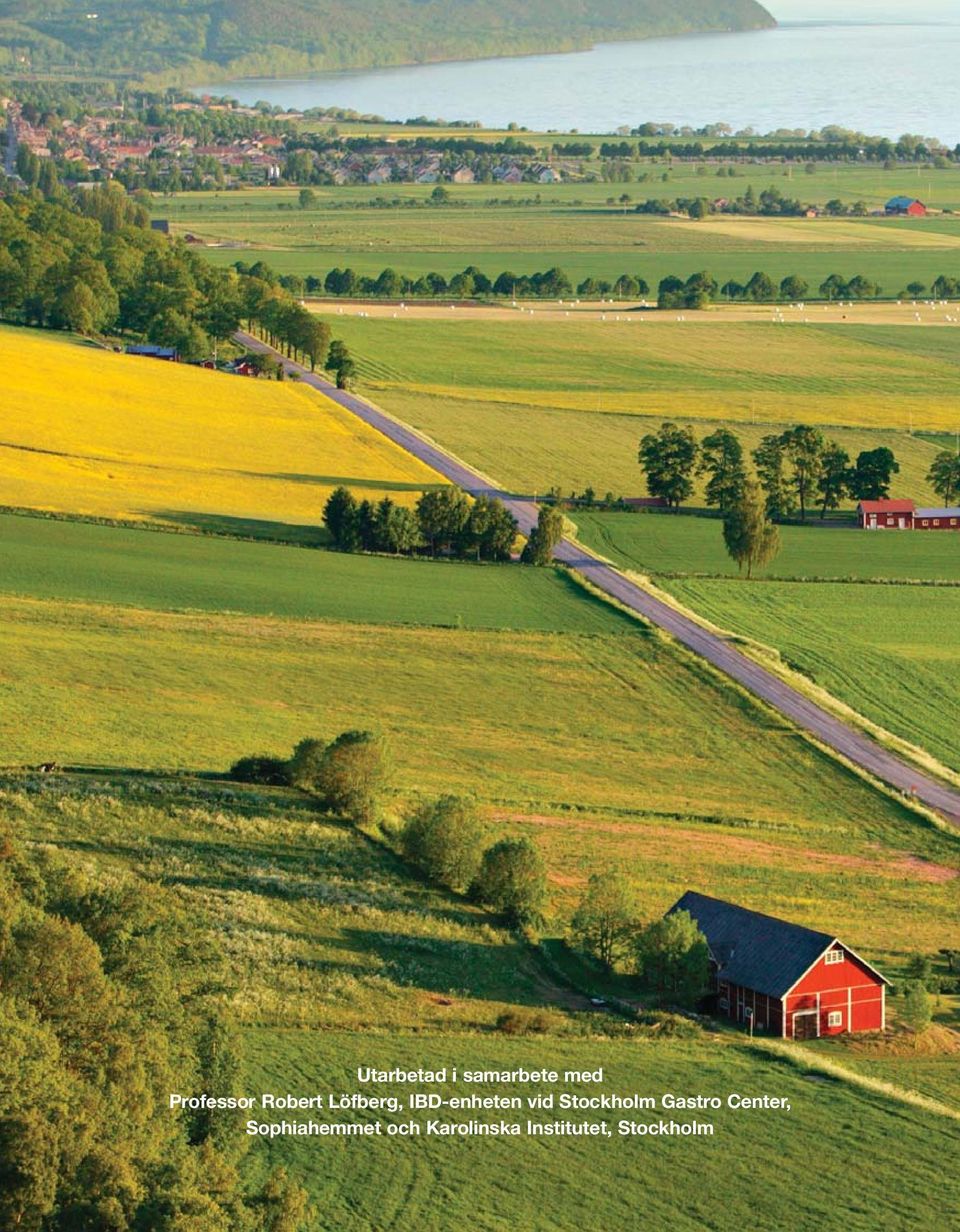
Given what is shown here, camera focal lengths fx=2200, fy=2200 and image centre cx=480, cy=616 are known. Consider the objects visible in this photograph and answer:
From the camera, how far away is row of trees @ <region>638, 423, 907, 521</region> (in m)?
92.9

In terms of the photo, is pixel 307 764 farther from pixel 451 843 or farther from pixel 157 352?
pixel 157 352

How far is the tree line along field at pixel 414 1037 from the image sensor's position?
32125 mm

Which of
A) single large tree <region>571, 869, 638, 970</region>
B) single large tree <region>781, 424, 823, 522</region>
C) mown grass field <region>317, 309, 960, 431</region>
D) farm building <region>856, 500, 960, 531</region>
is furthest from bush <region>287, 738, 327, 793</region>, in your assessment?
mown grass field <region>317, 309, 960, 431</region>

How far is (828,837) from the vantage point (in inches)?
2128

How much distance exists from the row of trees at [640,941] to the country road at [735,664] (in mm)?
14796

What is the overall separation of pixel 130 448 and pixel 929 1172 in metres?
68.4

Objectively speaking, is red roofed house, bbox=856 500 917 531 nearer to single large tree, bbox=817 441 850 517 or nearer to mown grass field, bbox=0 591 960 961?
single large tree, bbox=817 441 850 517

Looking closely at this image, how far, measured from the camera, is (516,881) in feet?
150

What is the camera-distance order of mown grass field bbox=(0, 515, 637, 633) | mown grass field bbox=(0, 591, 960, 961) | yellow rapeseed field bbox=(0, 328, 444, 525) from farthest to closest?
yellow rapeseed field bbox=(0, 328, 444, 525) → mown grass field bbox=(0, 515, 637, 633) → mown grass field bbox=(0, 591, 960, 961)

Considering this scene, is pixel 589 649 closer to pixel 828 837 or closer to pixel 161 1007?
pixel 828 837

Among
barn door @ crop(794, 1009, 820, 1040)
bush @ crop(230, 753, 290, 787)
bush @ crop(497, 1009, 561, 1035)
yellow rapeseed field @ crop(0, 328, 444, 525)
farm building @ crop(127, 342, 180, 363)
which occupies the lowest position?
barn door @ crop(794, 1009, 820, 1040)

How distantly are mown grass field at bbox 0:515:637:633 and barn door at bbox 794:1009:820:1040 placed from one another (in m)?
30.8

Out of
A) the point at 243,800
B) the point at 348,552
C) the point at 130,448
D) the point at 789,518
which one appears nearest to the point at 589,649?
the point at 348,552

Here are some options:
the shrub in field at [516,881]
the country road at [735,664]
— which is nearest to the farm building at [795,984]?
the shrub in field at [516,881]
